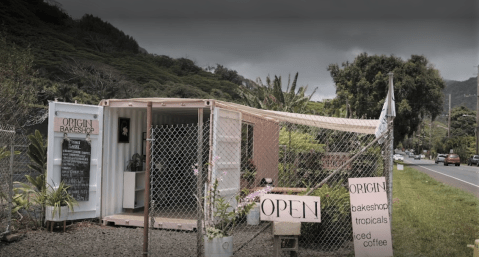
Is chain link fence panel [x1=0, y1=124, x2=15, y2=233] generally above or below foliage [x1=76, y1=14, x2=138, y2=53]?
below

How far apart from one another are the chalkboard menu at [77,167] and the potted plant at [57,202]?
0.15 meters

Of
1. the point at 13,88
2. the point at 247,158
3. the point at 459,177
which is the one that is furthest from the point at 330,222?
the point at 459,177

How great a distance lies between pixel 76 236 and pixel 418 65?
125 feet

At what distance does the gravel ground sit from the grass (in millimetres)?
1326

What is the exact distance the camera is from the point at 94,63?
51.9 meters

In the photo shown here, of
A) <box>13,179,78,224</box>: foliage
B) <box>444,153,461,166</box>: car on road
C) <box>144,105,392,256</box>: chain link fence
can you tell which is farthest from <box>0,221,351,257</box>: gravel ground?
<box>444,153,461,166</box>: car on road

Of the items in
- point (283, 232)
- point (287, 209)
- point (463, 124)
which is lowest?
point (283, 232)

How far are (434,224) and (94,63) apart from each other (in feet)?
157

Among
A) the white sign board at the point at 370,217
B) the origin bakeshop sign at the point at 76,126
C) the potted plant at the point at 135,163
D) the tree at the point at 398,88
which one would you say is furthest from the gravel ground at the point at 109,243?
the tree at the point at 398,88

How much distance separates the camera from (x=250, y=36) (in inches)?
1618

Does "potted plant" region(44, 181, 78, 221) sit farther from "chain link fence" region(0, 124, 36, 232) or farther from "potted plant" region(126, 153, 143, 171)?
"potted plant" region(126, 153, 143, 171)

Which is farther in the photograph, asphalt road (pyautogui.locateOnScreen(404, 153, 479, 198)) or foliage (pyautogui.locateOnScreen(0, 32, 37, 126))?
asphalt road (pyautogui.locateOnScreen(404, 153, 479, 198))

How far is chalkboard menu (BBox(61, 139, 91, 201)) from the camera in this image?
8.53m

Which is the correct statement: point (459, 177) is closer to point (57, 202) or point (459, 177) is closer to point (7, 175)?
point (57, 202)
